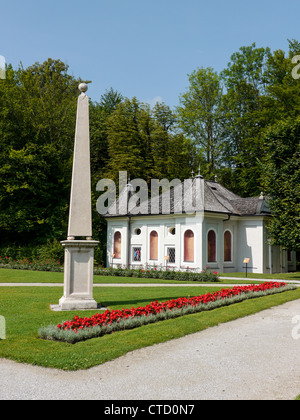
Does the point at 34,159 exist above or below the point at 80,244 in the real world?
above

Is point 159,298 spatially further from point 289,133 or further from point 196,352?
point 289,133

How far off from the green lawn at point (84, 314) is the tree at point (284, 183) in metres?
10.4

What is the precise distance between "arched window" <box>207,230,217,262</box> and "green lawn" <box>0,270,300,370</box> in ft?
44.5

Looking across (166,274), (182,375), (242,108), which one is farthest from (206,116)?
(182,375)

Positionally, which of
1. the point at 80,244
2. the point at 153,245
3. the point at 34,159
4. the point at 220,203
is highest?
the point at 34,159

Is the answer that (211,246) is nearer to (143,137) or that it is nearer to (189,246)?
(189,246)

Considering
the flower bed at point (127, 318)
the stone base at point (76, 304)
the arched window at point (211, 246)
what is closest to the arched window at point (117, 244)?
the arched window at point (211, 246)

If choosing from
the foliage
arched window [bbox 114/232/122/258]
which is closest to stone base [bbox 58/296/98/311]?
the foliage

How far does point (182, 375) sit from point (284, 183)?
2166 centimetres

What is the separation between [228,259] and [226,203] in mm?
4470

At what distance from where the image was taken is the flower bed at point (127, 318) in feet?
26.5

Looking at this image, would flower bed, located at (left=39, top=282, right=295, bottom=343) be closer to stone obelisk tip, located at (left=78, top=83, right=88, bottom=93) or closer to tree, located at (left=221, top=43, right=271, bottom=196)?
stone obelisk tip, located at (left=78, top=83, right=88, bottom=93)

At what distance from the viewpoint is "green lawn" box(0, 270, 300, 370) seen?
22.3ft

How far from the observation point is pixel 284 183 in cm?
2569
